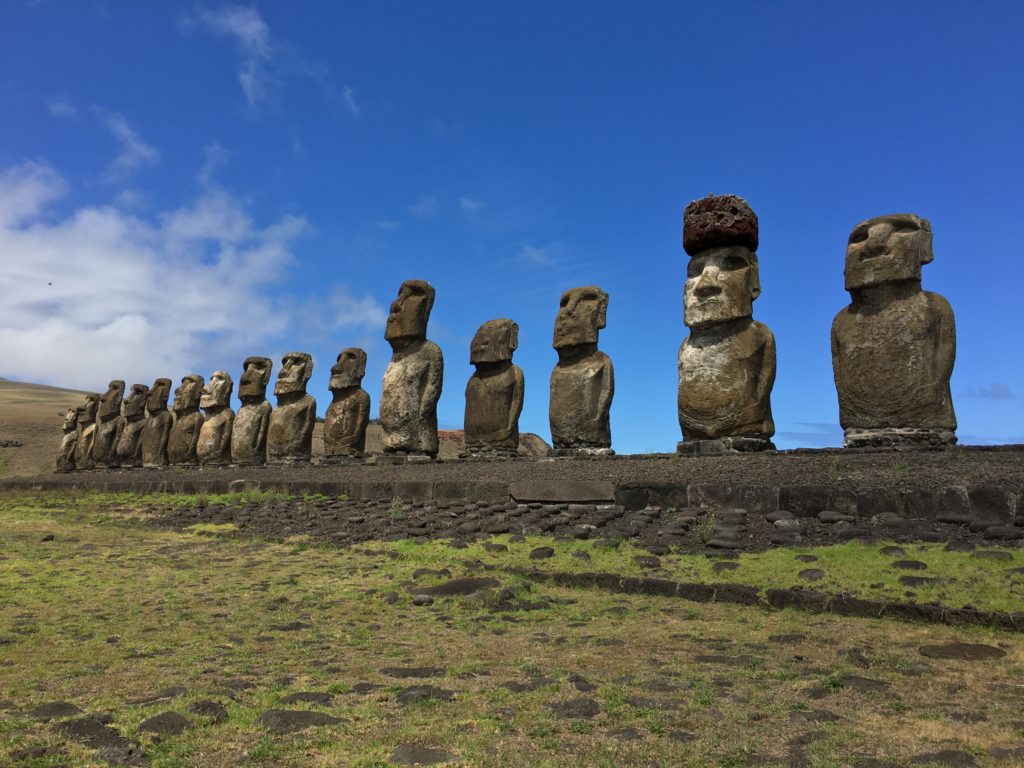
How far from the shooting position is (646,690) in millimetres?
3822

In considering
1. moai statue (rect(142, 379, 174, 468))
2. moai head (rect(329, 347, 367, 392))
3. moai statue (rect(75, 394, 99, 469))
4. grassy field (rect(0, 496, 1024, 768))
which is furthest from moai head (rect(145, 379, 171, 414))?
grassy field (rect(0, 496, 1024, 768))

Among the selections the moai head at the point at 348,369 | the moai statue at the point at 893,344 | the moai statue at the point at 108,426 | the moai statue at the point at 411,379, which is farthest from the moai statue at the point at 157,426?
the moai statue at the point at 893,344

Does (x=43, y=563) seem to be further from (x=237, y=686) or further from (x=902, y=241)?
(x=902, y=241)

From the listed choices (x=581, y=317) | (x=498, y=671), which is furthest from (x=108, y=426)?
(x=498, y=671)

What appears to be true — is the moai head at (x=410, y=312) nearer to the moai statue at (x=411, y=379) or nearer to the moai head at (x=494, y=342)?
the moai statue at (x=411, y=379)

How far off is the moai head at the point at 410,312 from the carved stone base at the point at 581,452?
489 cm

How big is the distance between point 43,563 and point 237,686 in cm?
591

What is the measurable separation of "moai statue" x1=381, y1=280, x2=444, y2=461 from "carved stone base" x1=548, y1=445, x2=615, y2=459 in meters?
3.68

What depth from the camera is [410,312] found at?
54.7 ft

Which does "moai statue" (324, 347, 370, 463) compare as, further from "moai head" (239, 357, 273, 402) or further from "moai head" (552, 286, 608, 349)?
"moai head" (552, 286, 608, 349)

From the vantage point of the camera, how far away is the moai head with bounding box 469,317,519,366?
49.2 ft

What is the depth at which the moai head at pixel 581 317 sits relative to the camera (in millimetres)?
13477

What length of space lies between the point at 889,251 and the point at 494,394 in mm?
7425

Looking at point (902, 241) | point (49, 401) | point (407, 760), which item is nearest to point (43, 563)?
point (407, 760)
